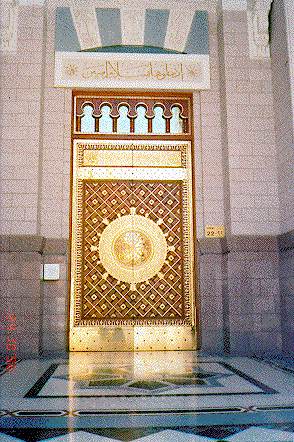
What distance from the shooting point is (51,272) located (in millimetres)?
4039

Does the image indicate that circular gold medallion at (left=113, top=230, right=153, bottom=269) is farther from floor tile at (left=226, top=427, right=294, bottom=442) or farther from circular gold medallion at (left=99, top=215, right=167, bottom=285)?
floor tile at (left=226, top=427, right=294, bottom=442)

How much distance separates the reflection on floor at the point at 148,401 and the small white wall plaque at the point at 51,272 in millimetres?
839

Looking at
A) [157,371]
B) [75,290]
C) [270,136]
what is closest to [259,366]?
[157,371]

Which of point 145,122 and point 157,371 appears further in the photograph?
point 145,122

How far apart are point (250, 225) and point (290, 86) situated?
1329 millimetres

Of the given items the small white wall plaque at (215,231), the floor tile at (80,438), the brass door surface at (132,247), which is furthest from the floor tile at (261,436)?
the small white wall plaque at (215,231)

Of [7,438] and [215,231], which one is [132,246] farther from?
[7,438]

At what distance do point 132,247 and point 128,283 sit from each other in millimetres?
368

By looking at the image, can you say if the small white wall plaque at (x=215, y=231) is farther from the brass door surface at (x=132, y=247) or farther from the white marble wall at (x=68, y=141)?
the brass door surface at (x=132, y=247)

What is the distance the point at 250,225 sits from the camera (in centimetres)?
412

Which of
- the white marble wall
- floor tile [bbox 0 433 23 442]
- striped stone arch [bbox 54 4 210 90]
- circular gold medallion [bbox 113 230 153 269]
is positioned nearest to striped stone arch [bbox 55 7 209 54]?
striped stone arch [bbox 54 4 210 90]

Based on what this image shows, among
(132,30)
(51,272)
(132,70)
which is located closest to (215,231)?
(51,272)

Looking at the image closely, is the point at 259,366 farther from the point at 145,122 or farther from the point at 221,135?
the point at 145,122

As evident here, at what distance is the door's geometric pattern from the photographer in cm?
418
